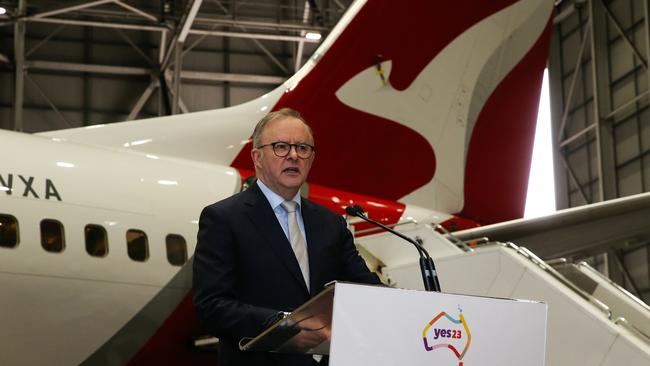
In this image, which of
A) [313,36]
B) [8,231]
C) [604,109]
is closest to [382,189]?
[8,231]

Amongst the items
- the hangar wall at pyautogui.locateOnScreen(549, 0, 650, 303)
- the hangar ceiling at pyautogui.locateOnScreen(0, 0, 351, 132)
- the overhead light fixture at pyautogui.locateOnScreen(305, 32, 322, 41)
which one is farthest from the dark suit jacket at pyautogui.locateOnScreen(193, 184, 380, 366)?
the overhead light fixture at pyautogui.locateOnScreen(305, 32, 322, 41)

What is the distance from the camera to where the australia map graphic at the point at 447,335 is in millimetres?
2557

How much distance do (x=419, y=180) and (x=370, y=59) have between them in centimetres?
121

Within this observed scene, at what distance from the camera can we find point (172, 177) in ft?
23.8

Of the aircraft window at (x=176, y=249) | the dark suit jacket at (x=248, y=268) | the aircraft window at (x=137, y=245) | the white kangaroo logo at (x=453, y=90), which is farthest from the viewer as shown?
the white kangaroo logo at (x=453, y=90)

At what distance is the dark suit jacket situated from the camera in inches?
119

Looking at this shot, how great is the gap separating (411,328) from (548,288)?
4.17 m

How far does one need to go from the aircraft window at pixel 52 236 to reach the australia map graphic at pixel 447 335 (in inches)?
164

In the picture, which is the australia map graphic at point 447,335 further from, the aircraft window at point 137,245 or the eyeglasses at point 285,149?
the aircraft window at point 137,245

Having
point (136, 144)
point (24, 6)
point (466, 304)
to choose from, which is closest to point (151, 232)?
point (136, 144)

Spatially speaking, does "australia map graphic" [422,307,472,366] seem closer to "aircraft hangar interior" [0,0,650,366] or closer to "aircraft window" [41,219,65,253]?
"aircraft hangar interior" [0,0,650,366]

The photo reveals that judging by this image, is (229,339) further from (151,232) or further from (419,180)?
(419,180)

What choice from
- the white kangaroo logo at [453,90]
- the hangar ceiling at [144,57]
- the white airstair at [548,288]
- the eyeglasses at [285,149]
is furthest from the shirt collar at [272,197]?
the hangar ceiling at [144,57]

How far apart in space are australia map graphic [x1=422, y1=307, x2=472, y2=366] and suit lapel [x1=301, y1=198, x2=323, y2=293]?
2.36ft
